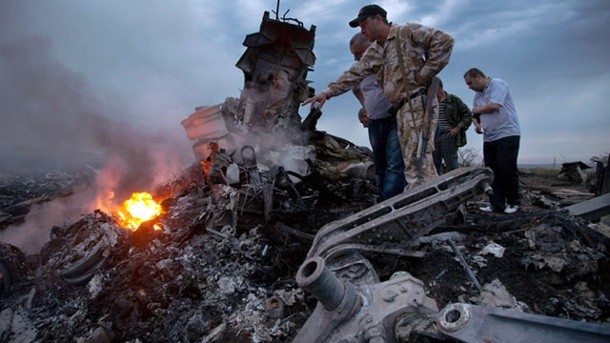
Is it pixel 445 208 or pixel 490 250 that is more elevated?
pixel 445 208

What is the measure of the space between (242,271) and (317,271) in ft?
8.70

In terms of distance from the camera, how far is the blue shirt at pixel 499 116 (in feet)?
14.3

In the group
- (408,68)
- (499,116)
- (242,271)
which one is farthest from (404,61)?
(242,271)

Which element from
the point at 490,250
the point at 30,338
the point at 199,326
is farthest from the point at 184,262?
the point at 490,250

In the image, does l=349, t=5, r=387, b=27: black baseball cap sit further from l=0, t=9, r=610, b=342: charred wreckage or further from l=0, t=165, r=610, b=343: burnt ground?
l=0, t=165, r=610, b=343: burnt ground

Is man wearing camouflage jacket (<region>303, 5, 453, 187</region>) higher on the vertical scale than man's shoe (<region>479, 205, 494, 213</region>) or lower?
higher

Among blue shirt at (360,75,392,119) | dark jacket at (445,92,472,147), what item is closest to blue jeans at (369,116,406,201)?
blue shirt at (360,75,392,119)

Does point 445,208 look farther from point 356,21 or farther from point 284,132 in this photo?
point 284,132

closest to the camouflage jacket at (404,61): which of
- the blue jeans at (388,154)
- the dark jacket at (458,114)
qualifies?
the blue jeans at (388,154)

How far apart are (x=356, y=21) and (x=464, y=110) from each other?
3278mm

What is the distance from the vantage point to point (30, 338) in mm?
3766

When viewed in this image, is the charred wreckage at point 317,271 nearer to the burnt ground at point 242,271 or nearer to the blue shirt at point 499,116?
the burnt ground at point 242,271

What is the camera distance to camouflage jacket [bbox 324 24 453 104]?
3.51 m

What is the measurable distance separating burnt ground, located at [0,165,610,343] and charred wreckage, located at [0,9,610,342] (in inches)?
0.6
